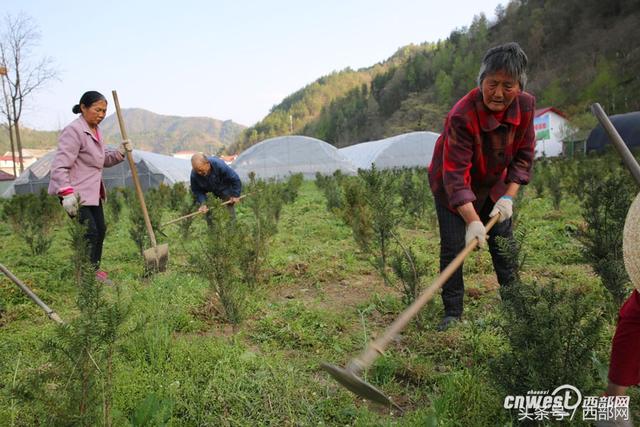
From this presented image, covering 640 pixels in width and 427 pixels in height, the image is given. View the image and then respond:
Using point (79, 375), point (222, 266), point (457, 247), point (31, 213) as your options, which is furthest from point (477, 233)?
point (31, 213)

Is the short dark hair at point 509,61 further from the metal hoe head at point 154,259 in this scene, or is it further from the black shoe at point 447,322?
the metal hoe head at point 154,259

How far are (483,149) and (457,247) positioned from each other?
2.05 ft

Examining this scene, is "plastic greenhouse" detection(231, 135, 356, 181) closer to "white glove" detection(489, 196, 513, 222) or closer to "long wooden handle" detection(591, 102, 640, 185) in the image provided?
"white glove" detection(489, 196, 513, 222)

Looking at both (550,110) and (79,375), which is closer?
(79,375)

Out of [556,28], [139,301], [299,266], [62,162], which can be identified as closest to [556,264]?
[299,266]

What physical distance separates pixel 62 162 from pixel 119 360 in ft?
6.85

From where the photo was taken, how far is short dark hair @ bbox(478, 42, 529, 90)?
2199 mm

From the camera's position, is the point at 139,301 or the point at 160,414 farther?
the point at 139,301

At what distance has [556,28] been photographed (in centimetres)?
5156

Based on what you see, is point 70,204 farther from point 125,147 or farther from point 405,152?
point 405,152

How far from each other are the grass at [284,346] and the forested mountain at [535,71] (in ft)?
111

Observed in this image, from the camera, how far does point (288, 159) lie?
78.2ft

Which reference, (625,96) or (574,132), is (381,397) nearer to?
(574,132)

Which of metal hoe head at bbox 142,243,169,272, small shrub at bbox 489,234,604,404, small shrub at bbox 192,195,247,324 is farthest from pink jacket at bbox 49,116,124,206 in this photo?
small shrub at bbox 489,234,604,404
